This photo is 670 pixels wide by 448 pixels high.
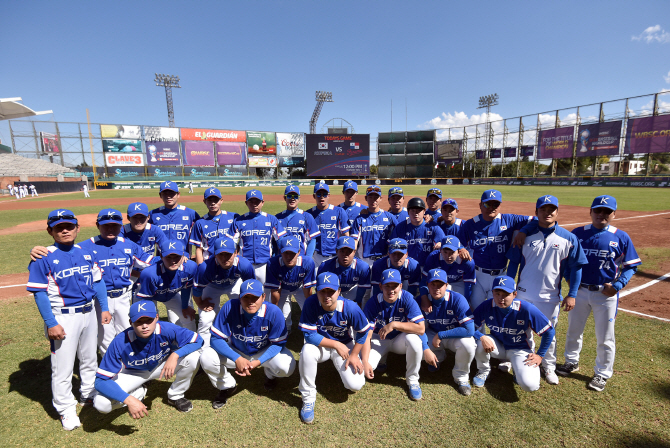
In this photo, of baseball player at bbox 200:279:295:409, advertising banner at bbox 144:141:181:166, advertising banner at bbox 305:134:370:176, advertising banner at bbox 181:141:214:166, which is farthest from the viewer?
advertising banner at bbox 305:134:370:176

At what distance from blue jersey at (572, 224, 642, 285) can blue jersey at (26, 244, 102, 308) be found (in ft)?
20.3

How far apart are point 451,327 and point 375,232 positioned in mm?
2183

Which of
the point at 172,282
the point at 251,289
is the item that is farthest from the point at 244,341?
the point at 172,282

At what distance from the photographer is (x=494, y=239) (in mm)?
4750

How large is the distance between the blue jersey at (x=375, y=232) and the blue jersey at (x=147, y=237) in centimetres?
343

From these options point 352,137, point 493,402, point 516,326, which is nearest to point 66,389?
point 493,402

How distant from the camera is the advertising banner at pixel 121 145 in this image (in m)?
53.4

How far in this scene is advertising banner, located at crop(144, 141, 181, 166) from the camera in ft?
182

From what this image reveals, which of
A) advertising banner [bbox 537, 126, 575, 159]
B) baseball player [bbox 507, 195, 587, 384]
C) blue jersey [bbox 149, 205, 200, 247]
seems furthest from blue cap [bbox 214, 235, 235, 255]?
advertising banner [bbox 537, 126, 575, 159]

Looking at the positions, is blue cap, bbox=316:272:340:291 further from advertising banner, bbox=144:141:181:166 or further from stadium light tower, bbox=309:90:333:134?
stadium light tower, bbox=309:90:333:134

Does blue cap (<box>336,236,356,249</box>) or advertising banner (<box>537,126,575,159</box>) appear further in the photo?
advertising banner (<box>537,126,575,159</box>)

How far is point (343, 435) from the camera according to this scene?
10.8 feet

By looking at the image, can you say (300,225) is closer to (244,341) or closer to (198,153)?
(244,341)

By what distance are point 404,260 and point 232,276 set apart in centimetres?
274
